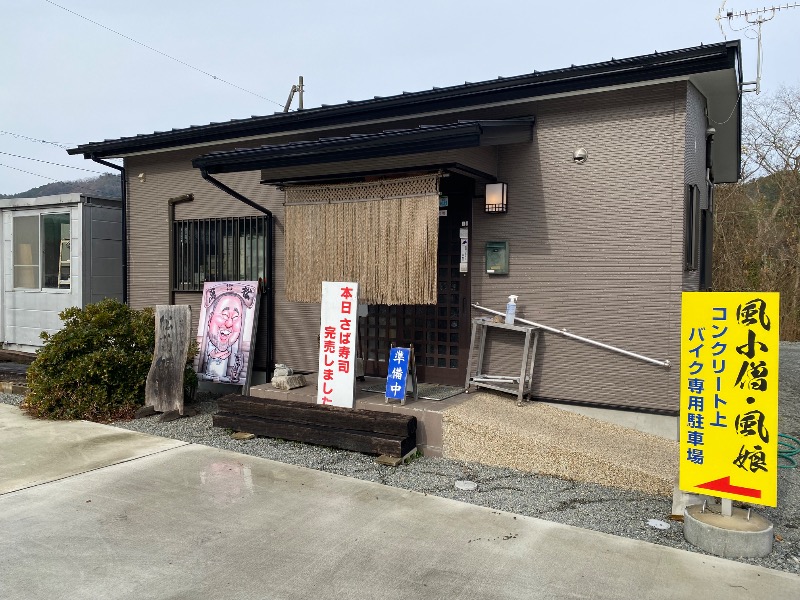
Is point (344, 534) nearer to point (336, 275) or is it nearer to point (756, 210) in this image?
point (336, 275)

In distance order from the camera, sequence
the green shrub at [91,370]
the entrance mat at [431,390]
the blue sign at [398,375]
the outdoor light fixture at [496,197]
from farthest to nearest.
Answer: the green shrub at [91,370] < the outdoor light fixture at [496,197] < the entrance mat at [431,390] < the blue sign at [398,375]

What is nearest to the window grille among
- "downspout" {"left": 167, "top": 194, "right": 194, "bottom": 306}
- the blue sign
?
"downspout" {"left": 167, "top": 194, "right": 194, "bottom": 306}

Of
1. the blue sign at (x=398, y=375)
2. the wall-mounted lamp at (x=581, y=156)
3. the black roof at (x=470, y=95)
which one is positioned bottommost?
the blue sign at (x=398, y=375)

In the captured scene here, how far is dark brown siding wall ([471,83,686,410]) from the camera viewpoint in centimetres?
667

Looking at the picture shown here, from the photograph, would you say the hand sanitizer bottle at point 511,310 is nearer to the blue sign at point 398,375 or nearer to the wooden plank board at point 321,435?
the blue sign at point 398,375

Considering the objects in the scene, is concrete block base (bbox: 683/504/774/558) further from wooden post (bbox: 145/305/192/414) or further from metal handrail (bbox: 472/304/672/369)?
wooden post (bbox: 145/305/192/414)

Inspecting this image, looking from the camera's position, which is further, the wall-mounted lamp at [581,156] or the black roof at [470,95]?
the wall-mounted lamp at [581,156]

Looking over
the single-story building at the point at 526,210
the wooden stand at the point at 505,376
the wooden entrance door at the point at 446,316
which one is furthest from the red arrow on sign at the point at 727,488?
the wooden entrance door at the point at 446,316

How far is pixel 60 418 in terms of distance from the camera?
8.06 metres

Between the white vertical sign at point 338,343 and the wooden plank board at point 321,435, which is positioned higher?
the white vertical sign at point 338,343

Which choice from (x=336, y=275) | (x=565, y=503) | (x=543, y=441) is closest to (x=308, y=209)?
(x=336, y=275)

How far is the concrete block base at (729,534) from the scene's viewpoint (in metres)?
4.25

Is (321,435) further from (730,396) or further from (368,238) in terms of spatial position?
(730,396)

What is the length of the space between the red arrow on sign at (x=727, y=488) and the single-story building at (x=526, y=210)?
86.8 inches
